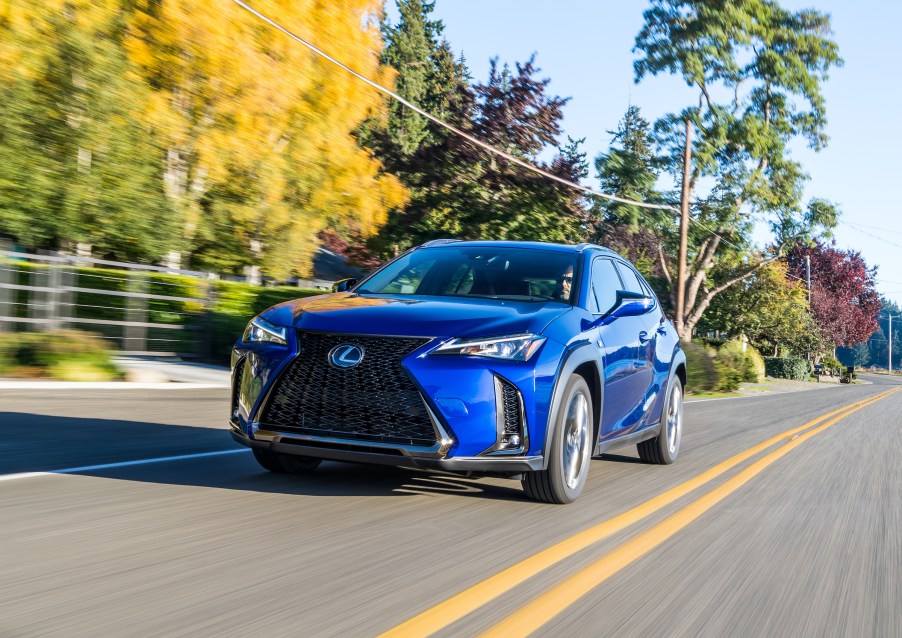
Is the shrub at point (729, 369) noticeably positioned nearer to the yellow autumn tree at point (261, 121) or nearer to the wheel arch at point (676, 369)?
the yellow autumn tree at point (261, 121)

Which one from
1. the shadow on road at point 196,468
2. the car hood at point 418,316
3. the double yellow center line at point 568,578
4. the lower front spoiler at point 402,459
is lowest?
the double yellow center line at point 568,578

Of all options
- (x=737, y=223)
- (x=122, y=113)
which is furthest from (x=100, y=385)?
(x=737, y=223)

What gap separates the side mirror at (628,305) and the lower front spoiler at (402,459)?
1701 millimetres

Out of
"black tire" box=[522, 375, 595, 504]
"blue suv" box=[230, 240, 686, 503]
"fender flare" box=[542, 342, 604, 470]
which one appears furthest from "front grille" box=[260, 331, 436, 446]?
"black tire" box=[522, 375, 595, 504]

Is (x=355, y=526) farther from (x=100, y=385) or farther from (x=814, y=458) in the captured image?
(x=100, y=385)

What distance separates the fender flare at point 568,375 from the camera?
5.90 meters

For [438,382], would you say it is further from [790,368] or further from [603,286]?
[790,368]

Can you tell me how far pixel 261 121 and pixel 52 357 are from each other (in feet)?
40.9

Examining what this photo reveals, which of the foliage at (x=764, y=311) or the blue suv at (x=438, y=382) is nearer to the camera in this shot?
the blue suv at (x=438, y=382)

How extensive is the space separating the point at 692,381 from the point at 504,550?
22.5m

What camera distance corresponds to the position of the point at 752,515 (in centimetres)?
670

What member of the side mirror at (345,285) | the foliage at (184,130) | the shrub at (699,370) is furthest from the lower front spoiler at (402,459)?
the shrub at (699,370)

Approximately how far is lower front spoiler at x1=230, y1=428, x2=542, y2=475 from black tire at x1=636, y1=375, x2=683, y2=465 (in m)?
3.15

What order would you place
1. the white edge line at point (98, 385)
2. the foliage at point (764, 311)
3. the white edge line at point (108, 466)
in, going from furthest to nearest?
the foliage at point (764, 311), the white edge line at point (98, 385), the white edge line at point (108, 466)
